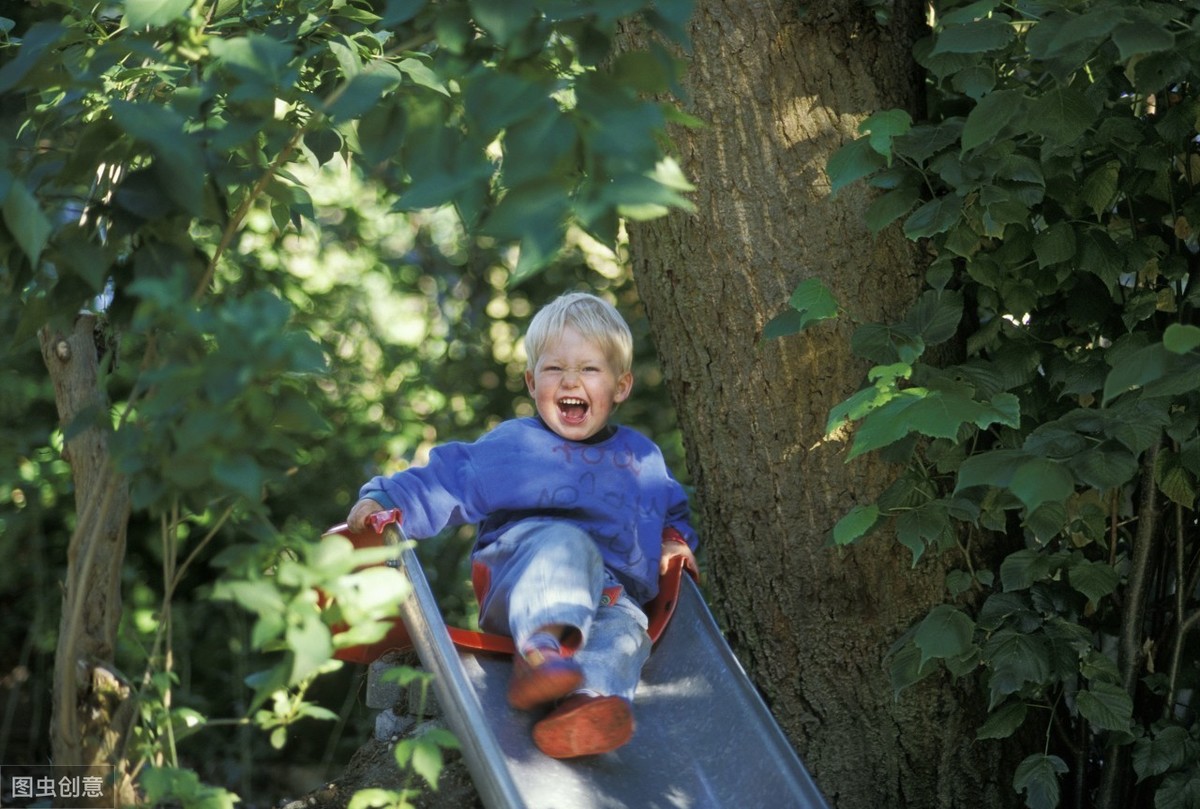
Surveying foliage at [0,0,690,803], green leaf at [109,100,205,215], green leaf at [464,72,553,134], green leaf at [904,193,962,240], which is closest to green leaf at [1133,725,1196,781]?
green leaf at [904,193,962,240]

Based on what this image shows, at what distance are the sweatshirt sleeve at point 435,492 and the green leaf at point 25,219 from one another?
1.17m

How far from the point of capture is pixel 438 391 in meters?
6.11

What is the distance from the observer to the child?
2.60m

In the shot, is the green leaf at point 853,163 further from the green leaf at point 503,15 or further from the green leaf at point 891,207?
the green leaf at point 503,15

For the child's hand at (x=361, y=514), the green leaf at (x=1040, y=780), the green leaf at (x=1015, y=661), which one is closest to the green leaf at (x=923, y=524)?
the green leaf at (x=1015, y=661)

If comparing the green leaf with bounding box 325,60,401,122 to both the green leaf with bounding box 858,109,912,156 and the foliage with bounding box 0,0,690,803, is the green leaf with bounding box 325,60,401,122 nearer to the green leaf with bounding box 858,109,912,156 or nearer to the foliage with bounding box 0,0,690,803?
the foliage with bounding box 0,0,690,803

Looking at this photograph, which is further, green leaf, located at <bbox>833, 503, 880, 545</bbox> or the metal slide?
green leaf, located at <bbox>833, 503, 880, 545</bbox>

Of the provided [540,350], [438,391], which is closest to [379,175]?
[438,391]

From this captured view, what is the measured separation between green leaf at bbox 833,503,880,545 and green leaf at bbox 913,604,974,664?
0.85 feet

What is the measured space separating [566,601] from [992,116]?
122cm

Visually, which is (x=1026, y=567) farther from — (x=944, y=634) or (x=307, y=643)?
(x=307, y=643)

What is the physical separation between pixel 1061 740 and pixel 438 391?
3767mm

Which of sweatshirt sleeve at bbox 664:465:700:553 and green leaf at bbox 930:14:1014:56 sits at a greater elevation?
green leaf at bbox 930:14:1014:56

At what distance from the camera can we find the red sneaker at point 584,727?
2445 millimetres
